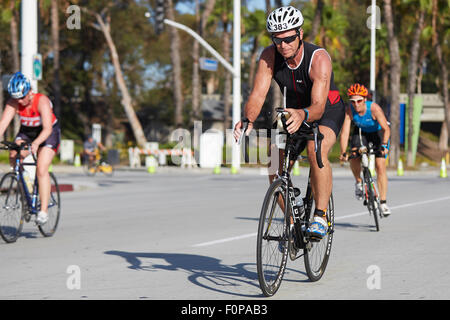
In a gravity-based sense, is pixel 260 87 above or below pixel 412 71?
below

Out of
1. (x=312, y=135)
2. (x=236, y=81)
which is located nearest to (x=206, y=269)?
(x=312, y=135)

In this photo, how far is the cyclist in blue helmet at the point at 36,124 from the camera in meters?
9.86

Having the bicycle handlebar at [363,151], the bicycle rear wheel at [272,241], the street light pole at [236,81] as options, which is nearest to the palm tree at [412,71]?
the street light pole at [236,81]

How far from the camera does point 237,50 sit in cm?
3278

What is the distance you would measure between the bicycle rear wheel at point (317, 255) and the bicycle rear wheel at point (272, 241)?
18.2 inches

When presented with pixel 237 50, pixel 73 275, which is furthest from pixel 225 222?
pixel 237 50

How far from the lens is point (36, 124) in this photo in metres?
10.2

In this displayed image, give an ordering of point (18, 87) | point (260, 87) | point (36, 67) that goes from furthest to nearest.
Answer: point (36, 67) → point (18, 87) → point (260, 87)

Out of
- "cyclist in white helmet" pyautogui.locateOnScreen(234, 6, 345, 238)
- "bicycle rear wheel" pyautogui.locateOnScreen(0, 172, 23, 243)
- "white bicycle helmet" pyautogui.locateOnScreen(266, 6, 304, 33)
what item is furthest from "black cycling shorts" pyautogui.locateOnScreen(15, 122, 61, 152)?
"white bicycle helmet" pyautogui.locateOnScreen(266, 6, 304, 33)

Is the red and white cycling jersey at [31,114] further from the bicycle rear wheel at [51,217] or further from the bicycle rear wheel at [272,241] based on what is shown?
the bicycle rear wheel at [272,241]

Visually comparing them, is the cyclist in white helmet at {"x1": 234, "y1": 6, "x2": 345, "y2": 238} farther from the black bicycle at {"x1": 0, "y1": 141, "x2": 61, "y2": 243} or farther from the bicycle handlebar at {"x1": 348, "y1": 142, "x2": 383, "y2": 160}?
the bicycle handlebar at {"x1": 348, "y1": 142, "x2": 383, "y2": 160}

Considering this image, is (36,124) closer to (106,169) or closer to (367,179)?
(367,179)

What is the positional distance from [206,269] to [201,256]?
0.98 metres

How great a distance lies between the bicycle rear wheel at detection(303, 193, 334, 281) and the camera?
7190 mm
